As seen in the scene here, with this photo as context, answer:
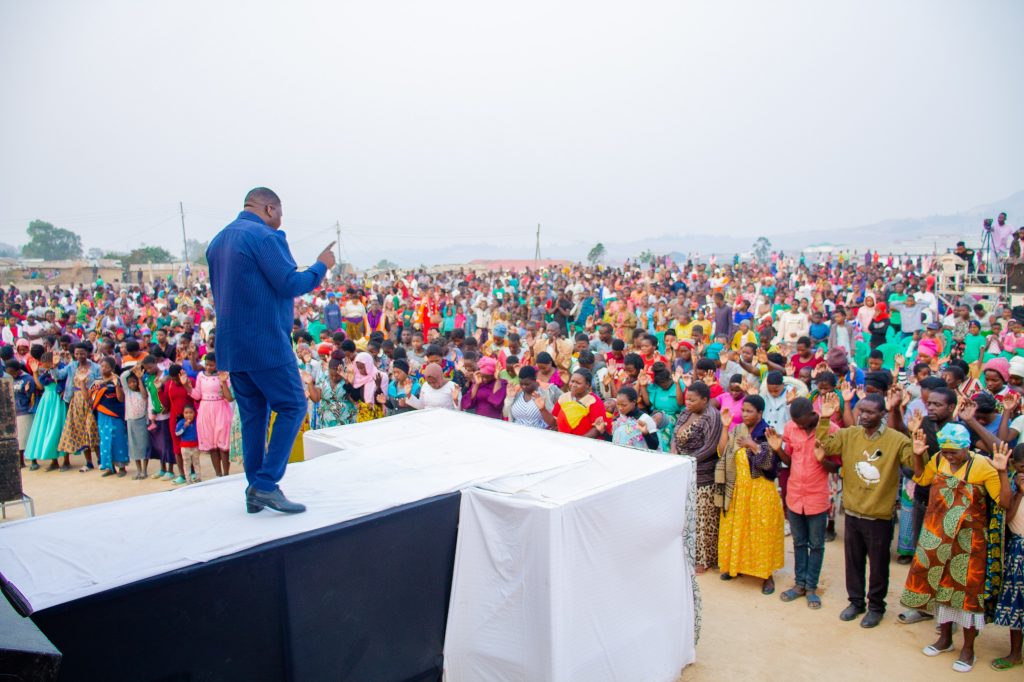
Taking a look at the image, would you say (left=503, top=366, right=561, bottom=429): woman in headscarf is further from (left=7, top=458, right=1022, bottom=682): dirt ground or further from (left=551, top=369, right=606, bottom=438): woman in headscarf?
(left=7, top=458, right=1022, bottom=682): dirt ground

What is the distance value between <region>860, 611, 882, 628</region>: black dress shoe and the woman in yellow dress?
2.45ft

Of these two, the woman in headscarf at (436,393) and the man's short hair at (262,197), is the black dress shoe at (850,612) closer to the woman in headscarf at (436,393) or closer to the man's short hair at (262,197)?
the woman in headscarf at (436,393)

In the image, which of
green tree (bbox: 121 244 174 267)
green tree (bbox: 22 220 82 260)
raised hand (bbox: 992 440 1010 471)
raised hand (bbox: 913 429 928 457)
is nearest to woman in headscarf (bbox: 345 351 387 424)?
raised hand (bbox: 913 429 928 457)

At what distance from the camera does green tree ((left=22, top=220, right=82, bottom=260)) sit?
80250 millimetres

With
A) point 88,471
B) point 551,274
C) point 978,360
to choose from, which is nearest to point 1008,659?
point 978,360

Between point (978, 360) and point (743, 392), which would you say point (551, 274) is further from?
point (743, 392)

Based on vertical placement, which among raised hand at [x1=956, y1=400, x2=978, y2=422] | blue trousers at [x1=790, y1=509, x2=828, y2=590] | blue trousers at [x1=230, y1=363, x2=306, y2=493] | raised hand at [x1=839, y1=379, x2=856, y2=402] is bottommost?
blue trousers at [x1=790, y1=509, x2=828, y2=590]

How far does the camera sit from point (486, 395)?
7.22 m

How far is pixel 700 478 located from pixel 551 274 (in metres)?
23.7

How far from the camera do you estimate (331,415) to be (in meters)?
8.04

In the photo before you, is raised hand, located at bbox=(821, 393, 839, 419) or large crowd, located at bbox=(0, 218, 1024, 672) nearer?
large crowd, located at bbox=(0, 218, 1024, 672)

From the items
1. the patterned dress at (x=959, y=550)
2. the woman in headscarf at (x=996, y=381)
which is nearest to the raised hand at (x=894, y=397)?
the patterned dress at (x=959, y=550)

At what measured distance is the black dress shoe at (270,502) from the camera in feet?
11.1

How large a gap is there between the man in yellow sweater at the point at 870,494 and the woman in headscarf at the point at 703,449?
92cm
